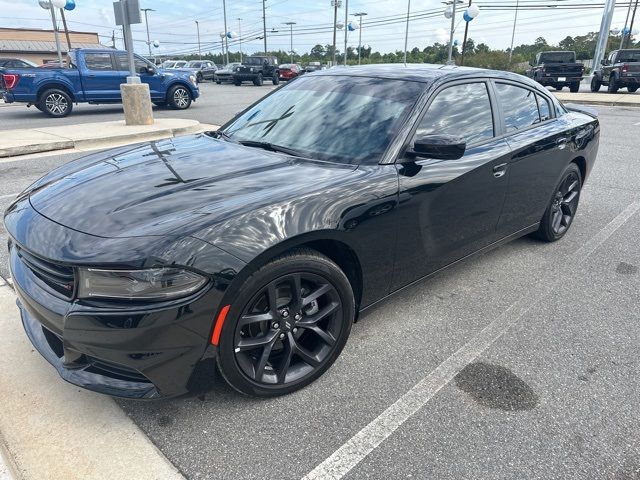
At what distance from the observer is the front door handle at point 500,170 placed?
3.31 metres

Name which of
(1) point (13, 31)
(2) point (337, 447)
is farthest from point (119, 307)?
(1) point (13, 31)

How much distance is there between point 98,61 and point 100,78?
0.50m

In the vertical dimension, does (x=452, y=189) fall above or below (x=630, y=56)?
below

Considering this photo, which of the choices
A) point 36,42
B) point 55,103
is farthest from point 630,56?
point 36,42

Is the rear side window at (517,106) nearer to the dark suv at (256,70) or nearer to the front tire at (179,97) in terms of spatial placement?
the front tire at (179,97)

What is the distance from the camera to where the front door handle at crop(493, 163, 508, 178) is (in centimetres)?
331

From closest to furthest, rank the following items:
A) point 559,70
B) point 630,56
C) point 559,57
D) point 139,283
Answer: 1. point 139,283
2. point 559,70
3. point 630,56
4. point 559,57

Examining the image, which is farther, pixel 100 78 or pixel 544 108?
pixel 100 78

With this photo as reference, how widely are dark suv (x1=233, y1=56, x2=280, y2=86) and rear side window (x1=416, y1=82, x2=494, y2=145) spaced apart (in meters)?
26.8

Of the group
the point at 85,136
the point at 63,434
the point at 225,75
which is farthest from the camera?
the point at 225,75

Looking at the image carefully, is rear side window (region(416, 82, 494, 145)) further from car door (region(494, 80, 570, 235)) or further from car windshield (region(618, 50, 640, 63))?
car windshield (region(618, 50, 640, 63))

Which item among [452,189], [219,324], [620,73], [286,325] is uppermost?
[620,73]

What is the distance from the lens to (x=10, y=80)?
39.2ft

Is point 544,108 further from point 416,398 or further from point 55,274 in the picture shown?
point 55,274
